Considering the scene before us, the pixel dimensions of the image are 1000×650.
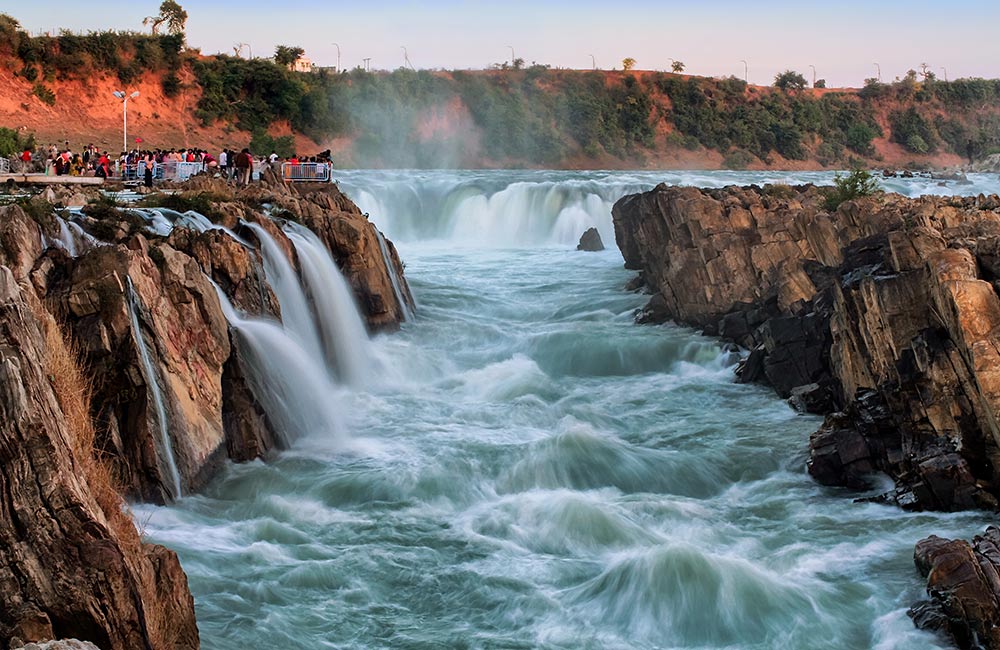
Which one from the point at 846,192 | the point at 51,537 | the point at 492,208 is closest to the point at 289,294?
the point at 51,537

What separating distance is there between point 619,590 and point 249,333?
325 inches

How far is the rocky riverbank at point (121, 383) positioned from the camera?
8.47 m

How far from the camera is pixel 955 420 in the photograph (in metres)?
15.0

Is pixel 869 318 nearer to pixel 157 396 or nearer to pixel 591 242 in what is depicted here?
pixel 157 396

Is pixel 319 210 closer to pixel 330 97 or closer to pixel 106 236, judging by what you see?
pixel 106 236

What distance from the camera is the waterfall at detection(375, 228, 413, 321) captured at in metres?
29.6

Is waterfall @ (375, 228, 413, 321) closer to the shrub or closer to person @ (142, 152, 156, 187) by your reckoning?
person @ (142, 152, 156, 187)

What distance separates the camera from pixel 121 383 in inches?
568

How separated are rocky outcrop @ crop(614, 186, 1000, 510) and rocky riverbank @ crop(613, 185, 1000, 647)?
25 mm

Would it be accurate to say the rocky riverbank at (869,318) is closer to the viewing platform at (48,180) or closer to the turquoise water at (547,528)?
the turquoise water at (547,528)

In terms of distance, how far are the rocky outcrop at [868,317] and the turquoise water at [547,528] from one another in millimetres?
682

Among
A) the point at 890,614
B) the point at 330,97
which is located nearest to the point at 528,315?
the point at 890,614

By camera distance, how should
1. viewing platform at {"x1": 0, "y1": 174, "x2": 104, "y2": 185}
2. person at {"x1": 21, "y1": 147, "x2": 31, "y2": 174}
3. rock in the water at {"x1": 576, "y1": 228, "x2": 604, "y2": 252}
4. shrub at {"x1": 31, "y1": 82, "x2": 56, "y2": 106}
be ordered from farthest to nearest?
shrub at {"x1": 31, "y1": 82, "x2": 56, "y2": 106} < rock in the water at {"x1": 576, "y1": 228, "x2": 604, "y2": 252} < person at {"x1": 21, "y1": 147, "x2": 31, "y2": 174} < viewing platform at {"x1": 0, "y1": 174, "x2": 104, "y2": 185}

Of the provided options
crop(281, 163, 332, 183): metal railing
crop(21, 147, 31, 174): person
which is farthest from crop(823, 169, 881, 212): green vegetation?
crop(21, 147, 31, 174): person
